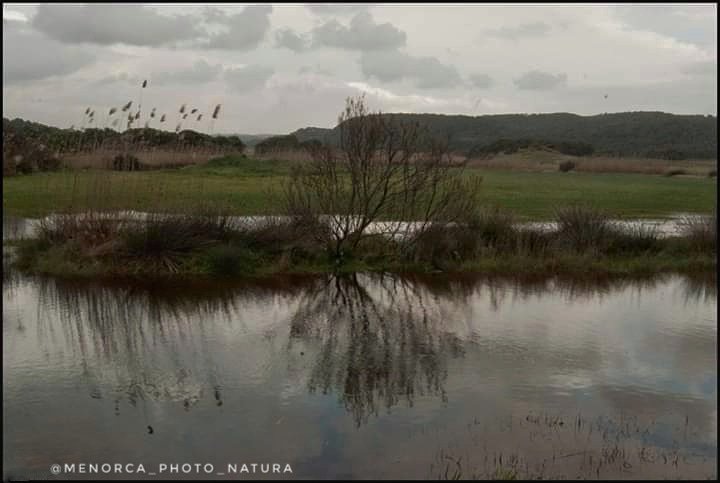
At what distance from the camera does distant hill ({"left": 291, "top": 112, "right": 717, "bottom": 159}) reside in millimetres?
78625

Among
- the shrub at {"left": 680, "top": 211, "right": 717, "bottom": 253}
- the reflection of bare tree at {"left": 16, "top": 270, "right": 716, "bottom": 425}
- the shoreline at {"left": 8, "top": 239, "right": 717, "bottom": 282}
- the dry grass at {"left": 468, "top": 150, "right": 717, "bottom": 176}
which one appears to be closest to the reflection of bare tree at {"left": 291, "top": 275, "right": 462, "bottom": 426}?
the reflection of bare tree at {"left": 16, "top": 270, "right": 716, "bottom": 425}

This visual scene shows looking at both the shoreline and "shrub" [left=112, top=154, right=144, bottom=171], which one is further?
"shrub" [left=112, top=154, right=144, bottom=171]

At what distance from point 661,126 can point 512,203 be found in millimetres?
69695

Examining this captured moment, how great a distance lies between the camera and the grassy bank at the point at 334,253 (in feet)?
41.6

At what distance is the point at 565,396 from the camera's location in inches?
284

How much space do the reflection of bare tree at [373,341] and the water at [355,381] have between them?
4cm

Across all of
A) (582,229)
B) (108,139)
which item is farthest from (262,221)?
(582,229)

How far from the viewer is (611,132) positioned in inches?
3447

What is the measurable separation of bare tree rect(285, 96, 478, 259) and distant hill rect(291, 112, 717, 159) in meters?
59.8

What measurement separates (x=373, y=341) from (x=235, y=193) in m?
16.3

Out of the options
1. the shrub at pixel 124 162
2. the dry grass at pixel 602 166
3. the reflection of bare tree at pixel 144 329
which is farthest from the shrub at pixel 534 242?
the dry grass at pixel 602 166

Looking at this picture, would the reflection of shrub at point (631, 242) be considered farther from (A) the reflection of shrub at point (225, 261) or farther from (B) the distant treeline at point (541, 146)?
(B) the distant treeline at point (541, 146)

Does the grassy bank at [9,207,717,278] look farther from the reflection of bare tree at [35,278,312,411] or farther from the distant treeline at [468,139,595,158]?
the distant treeline at [468,139,595,158]

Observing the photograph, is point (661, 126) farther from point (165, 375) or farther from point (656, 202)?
point (165, 375)
